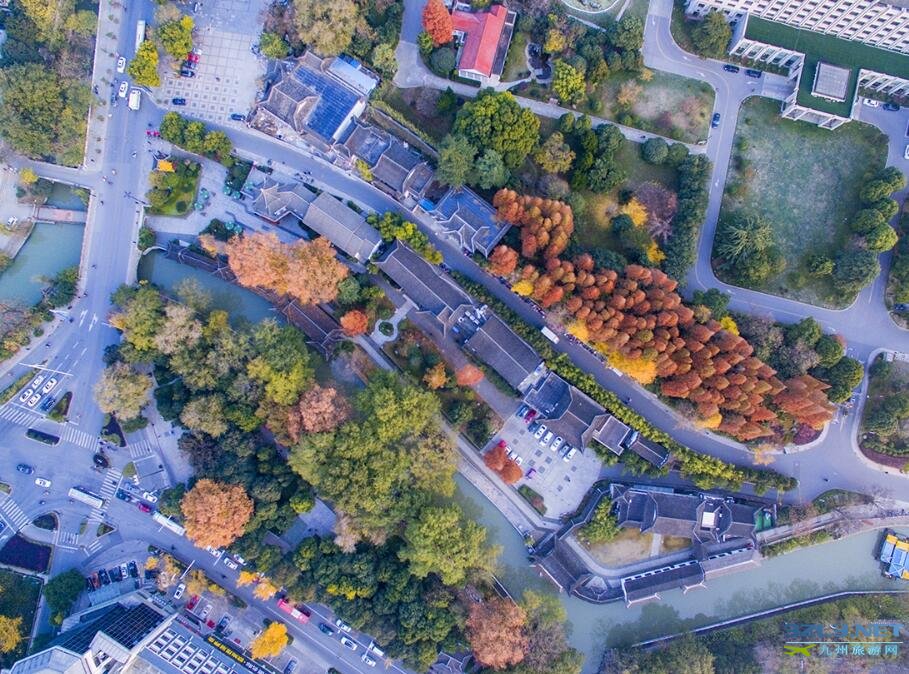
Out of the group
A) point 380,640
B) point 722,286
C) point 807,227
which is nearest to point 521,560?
point 380,640

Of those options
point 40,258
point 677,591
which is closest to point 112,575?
point 40,258

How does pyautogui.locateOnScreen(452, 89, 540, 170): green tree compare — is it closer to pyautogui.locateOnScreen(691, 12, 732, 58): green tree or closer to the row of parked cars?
pyautogui.locateOnScreen(691, 12, 732, 58): green tree

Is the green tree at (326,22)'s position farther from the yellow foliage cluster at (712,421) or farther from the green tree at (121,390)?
the yellow foliage cluster at (712,421)

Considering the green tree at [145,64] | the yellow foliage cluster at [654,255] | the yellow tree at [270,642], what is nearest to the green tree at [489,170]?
the yellow foliage cluster at [654,255]

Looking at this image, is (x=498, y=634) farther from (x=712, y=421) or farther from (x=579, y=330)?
(x=579, y=330)

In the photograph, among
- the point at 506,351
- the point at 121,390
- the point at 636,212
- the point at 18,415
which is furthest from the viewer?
the point at 18,415

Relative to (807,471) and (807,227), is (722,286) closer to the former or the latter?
(807,227)
